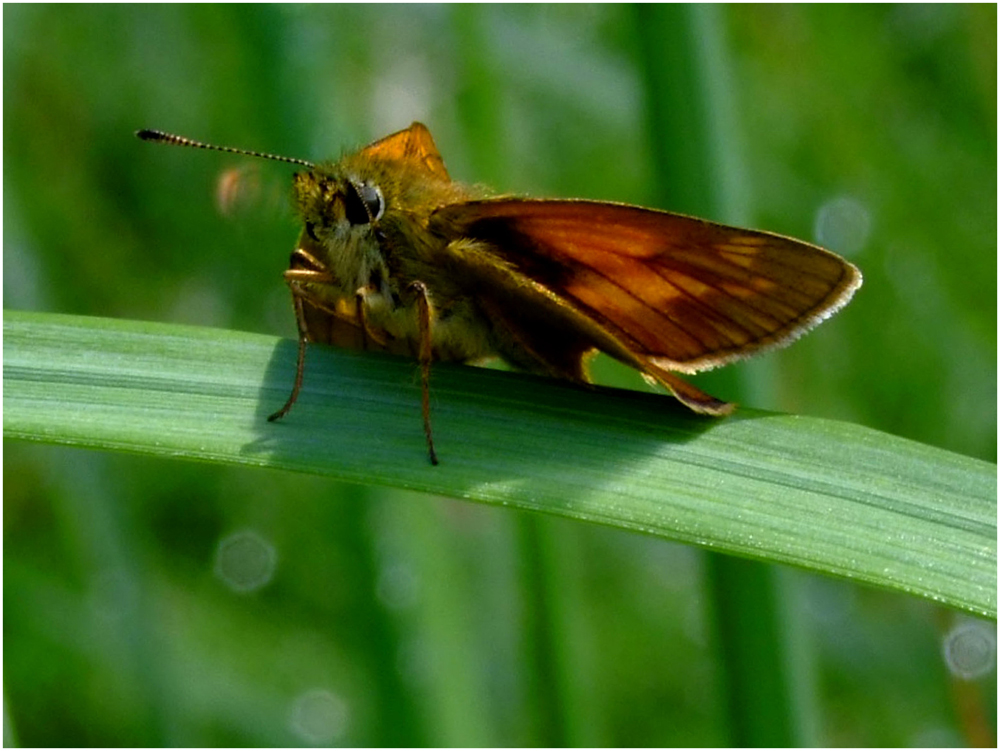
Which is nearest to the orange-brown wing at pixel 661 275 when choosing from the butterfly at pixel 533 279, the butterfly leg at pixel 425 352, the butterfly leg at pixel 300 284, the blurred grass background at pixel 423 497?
the butterfly at pixel 533 279

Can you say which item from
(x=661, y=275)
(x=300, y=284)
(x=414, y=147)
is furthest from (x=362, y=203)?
(x=661, y=275)

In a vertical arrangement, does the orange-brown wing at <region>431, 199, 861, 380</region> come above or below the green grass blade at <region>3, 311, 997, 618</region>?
above

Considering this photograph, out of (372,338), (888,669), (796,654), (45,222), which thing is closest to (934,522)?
(796,654)

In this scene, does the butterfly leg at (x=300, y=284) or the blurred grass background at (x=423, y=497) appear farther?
the blurred grass background at (x=423, y=497)

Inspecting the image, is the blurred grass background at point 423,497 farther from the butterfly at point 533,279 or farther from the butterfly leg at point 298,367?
the butterfly leg at point 298,367

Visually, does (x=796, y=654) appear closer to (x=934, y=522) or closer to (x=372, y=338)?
(x=934, y=522)

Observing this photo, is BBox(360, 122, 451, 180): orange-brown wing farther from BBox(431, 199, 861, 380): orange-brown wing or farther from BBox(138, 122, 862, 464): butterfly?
BBox(431, 199, 861, 380): orange-brown wing

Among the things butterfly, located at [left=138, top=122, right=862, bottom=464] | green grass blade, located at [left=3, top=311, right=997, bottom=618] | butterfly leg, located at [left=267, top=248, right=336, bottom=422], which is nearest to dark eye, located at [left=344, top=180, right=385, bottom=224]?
butterfly, located at [left=138, top=122, right=862, bottom=464]
